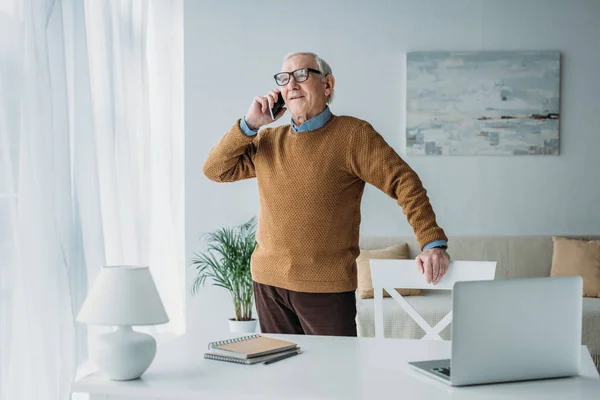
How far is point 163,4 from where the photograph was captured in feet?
15.1

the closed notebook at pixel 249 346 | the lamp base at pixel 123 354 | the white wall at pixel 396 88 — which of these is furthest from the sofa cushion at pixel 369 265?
the lamp base at pixel 123 354

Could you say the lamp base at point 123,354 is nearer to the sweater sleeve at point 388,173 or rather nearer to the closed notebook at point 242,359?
the closed notebook at point 242,359

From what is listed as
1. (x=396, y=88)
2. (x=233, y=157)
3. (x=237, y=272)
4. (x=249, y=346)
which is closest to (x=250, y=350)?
(x=249, y=346)

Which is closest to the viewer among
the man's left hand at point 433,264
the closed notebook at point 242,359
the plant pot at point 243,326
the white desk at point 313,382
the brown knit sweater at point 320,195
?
the white desk at point 313,382

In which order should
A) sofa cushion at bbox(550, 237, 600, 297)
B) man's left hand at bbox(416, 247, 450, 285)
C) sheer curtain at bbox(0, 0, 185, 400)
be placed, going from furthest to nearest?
sofa cushion at bbox(550, 237, 600, 297) → sheer curtain at bbox(0, 0, 185, 400) → man's left hand at bbox(416, 247, 450, 285)

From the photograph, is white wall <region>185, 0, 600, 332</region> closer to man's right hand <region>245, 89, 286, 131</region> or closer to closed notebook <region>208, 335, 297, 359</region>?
man's right hand <region>245, 89, 286, 131</region>

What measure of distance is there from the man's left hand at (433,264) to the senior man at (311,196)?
0.40 feet

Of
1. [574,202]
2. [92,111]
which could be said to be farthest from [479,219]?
[92,111]

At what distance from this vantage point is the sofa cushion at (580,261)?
4.41 metres

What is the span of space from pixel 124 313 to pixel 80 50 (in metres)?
1.79

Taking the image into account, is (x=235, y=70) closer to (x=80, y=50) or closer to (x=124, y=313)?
(x=80, y=50)

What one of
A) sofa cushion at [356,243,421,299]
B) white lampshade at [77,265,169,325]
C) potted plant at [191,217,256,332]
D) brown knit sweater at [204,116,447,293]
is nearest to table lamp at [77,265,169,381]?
white lampshade at [77,265,169,325]

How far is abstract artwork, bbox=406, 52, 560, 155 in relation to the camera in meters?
4.82

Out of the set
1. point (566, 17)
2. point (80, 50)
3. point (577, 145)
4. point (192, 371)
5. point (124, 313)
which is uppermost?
point (566, 17)
